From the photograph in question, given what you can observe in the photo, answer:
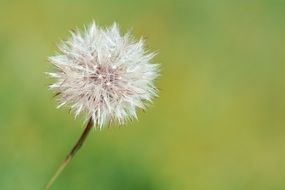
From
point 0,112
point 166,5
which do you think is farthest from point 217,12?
point 0,112

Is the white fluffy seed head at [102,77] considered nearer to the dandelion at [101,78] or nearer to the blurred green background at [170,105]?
the dandelion at [101,78]

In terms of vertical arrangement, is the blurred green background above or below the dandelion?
above

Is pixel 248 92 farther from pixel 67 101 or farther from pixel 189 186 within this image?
pixel 67 101

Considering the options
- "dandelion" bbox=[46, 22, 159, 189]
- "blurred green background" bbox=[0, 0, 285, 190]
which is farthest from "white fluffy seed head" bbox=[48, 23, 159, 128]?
"blurred green background" bbox=[0, 0, 285, 190]

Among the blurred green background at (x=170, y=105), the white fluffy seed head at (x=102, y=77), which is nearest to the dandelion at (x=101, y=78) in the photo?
the white fluffy seed head at (x=102, y=77)

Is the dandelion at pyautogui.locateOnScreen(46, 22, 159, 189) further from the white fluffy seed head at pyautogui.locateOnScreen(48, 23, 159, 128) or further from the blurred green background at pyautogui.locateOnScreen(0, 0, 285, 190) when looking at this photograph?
the blurred green background at pyautogui.locateOnScreen(0, 0, 285, 190)

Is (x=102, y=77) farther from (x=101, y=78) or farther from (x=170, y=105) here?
(x=170, y=105)

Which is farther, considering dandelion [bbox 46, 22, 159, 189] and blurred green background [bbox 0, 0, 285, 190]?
blurred green background [bbox 0, 0, 285, 190]
